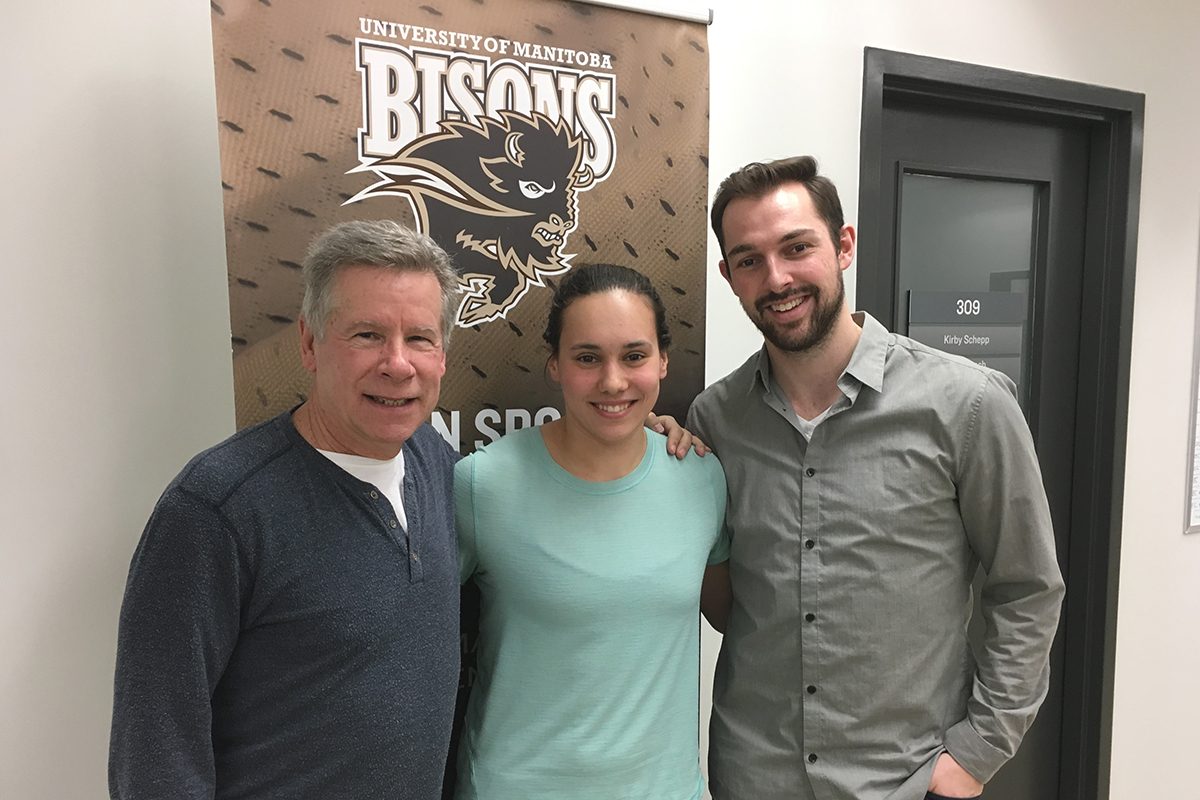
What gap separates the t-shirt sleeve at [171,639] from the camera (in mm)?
949

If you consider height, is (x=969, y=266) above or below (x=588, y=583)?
above

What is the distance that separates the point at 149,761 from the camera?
96cm

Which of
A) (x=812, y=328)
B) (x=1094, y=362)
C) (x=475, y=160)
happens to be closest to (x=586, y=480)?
(x=812, y=328)

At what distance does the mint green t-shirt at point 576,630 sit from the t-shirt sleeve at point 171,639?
421mm

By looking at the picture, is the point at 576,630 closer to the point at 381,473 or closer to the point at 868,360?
the point at 381,473

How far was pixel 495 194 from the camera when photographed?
56.9 inches

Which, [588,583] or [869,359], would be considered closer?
[588,583]

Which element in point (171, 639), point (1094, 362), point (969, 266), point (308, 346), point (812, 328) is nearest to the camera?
point (171, 639)

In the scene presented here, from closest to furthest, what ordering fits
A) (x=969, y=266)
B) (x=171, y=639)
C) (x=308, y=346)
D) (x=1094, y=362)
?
(x=171, y=639) < (x=308, y=346) < (x=969, y=266) < (x=1094, y=362)

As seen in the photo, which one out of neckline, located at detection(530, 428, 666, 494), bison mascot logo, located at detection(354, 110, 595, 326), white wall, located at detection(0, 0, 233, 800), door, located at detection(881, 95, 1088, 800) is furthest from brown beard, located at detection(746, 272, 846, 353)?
white wall, located at detection(0, 0, 233, 800)

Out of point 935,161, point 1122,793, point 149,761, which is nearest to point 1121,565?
point 1122,793

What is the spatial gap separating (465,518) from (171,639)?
473 mm

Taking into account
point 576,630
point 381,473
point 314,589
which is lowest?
point 576,630

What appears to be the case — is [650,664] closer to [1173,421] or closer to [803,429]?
[803,429]
